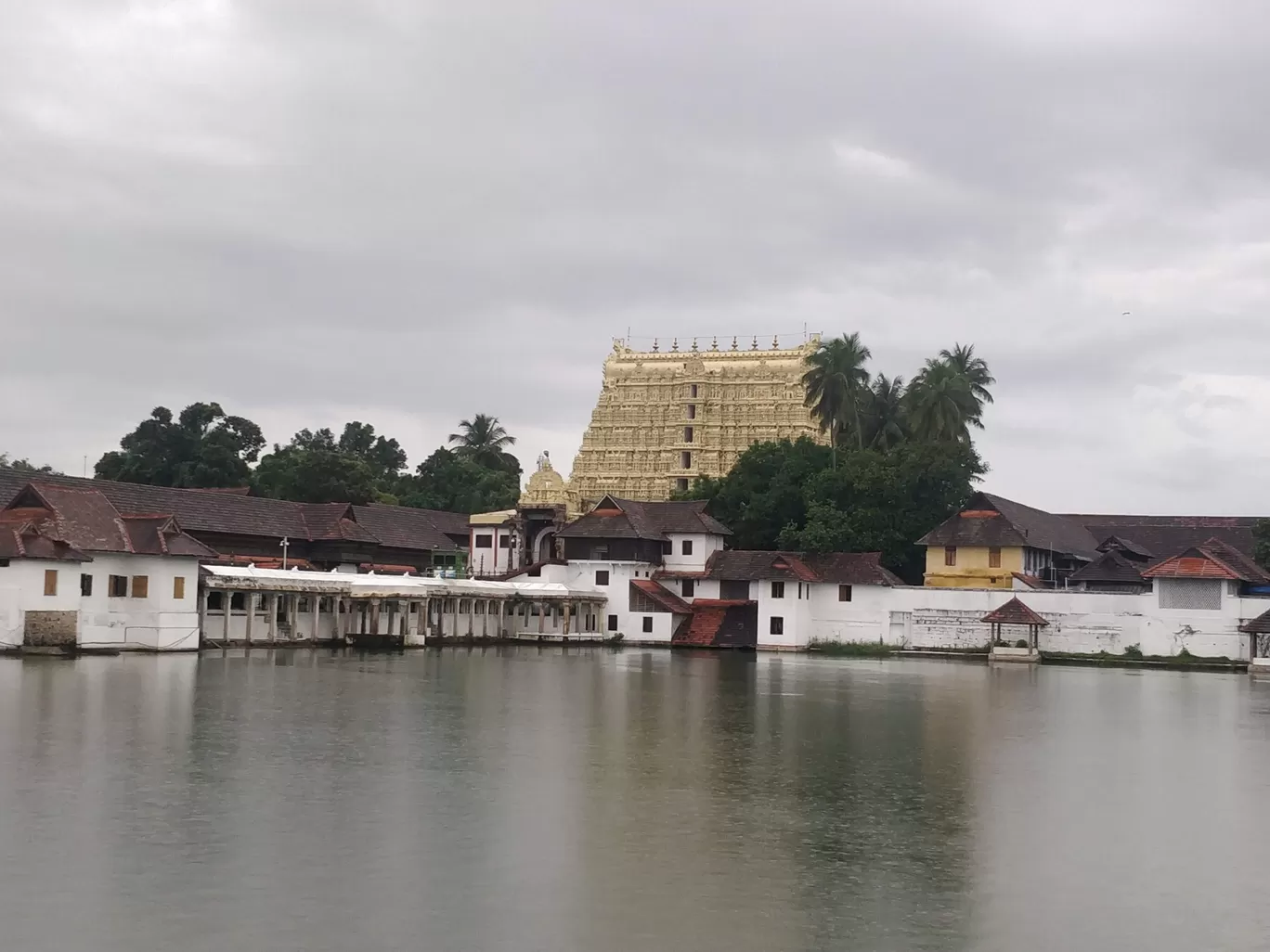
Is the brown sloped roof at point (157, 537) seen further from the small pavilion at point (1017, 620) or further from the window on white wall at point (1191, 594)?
the window on white wall at point (1191, 594)

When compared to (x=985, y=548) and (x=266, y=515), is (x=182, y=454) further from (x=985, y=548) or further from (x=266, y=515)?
(x=985, y=548)

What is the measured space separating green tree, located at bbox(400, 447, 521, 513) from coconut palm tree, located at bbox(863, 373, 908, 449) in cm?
2464

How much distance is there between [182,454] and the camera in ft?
306

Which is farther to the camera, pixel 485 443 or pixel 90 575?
pixel 485 443

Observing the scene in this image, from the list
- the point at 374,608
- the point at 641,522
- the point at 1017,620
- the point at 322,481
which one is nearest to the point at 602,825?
the point at 374,608

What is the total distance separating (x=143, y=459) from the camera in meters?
91.7

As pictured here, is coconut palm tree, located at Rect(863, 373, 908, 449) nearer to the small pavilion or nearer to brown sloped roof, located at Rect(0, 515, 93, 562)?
the small pavilion

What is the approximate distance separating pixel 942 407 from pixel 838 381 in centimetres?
605

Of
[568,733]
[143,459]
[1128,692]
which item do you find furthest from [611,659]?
[143,459]

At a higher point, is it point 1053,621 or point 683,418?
point 683,418

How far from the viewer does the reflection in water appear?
13.1 metres

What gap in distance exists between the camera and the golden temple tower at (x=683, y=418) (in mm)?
97331

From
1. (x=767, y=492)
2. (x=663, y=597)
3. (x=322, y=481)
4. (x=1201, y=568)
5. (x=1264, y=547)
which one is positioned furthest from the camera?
(x=322, y=481)

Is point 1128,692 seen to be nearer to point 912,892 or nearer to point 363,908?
point 912,892
